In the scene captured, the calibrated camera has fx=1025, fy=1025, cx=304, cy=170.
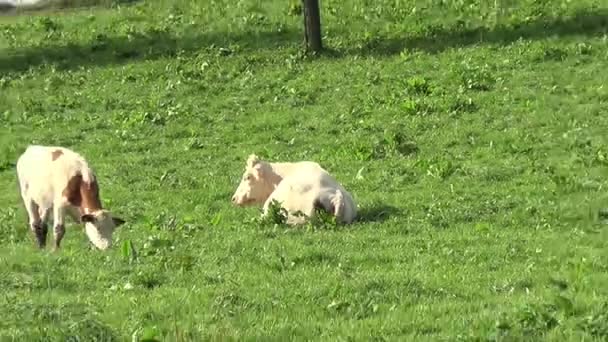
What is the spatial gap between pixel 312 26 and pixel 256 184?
55.1ft

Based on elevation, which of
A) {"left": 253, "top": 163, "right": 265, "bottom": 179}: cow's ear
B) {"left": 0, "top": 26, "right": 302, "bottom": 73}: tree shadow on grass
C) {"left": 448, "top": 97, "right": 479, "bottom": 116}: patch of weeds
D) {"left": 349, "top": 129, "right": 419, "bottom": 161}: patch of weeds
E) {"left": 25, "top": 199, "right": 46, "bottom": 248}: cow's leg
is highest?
{"left": 253, "top": 163, "right": 265, "bottom": 179}: cow's ear

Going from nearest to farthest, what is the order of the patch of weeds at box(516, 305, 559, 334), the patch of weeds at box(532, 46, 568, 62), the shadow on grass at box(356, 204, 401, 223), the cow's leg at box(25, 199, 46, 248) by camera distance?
the patch of weeds at box(516, 305, 559, 334) < the shadow on grass at box(356, 204, 401, 223) < the cow's leg at box(25, 199, 46, 248) < the patch of weeds at box(532, 46, 568, 62)

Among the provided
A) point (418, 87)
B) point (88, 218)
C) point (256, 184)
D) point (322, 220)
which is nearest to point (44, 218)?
point (88, 218)

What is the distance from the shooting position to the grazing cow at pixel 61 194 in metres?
15.7

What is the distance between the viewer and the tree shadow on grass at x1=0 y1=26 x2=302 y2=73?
36656 mm

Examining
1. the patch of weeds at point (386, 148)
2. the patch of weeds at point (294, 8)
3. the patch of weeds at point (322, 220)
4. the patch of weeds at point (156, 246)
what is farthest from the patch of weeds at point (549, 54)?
the patch of weeds at point (156, 246)

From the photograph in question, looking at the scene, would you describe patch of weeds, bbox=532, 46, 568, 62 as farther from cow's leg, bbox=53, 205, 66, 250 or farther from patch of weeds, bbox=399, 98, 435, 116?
cow's leg, bbox=53, 205, 66, 250

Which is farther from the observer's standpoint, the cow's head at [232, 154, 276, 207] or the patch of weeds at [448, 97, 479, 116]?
the patch of weeds at [448, 97, 479, 116]

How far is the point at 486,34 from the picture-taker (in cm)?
3422

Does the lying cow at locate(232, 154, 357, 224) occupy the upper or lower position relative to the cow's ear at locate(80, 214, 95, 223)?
lower

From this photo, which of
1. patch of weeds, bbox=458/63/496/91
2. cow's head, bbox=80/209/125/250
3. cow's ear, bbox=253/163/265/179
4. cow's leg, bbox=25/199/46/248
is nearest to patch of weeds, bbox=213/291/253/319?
cow's head, bbox=80/209/125/250

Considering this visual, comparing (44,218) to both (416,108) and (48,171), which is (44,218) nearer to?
(48,171)

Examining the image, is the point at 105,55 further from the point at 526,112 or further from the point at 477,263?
the point at 477,263

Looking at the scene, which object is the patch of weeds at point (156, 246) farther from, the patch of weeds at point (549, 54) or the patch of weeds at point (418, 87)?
the patch of weeds at point (549, 54)
